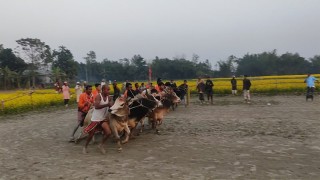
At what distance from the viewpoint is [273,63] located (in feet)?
241

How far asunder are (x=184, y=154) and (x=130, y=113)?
262 cm

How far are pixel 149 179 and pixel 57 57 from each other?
7137 cm

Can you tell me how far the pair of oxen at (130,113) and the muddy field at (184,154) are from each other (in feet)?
1.34

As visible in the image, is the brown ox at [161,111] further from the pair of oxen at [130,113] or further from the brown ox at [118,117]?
the brown ox at [118,117]

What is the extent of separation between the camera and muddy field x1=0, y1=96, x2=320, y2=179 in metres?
7.07

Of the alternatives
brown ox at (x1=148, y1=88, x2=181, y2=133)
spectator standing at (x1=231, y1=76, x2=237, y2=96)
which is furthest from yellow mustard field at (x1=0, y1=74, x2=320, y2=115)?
brown ox at (x1=148, y1=88, x2=181, y2=133)

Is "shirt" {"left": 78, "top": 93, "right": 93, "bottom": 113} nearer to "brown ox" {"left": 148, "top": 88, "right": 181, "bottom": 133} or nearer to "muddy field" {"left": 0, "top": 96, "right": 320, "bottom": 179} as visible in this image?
"muddy field" {"left": 0, "top": 96, "right": 320, "bottom": 179}

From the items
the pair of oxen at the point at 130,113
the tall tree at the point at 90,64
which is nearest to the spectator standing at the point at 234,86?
the pair of oxen at the point at 130,113

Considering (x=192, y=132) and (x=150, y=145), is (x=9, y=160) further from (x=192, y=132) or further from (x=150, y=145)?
(x=192, y=132)

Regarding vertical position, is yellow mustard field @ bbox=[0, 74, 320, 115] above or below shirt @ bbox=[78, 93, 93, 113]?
below

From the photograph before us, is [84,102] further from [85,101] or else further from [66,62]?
[66,62]

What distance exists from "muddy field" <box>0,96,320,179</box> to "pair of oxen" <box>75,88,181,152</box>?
1.34 ft

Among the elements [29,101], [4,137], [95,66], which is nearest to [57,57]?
[95,66]

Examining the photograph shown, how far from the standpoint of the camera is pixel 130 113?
10641 mm
